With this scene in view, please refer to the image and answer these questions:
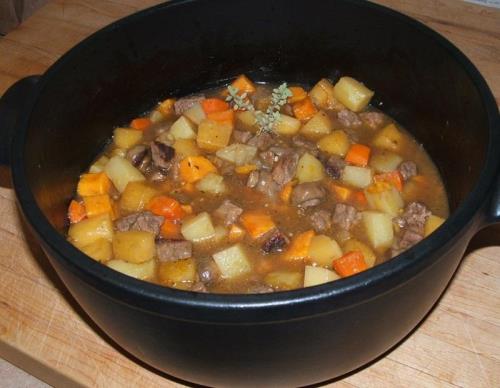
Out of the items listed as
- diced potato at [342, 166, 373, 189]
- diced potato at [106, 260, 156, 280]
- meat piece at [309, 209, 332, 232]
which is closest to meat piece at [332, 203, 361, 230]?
meat piece at [309, 209, 332, 232]

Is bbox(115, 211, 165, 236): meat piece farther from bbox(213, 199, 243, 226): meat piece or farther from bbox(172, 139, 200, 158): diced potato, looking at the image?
bbox(172, 139, 200, 158): diced potato

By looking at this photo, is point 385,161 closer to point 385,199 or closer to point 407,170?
point 407,170

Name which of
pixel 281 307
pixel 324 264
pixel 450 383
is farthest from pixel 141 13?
pixel 450 383

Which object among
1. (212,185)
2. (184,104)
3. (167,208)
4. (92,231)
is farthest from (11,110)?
(184,104)

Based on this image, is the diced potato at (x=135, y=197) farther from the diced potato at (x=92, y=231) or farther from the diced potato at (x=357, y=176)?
the diced potato at (x=357, y=176)

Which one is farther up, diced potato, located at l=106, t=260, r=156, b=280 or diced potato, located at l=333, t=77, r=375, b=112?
diced potato, located at l=333, t=77, r=375, b=112

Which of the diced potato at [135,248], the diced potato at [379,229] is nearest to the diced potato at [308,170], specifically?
the diced potato at [379,229]

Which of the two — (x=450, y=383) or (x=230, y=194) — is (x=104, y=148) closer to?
(x=230, y=194)
